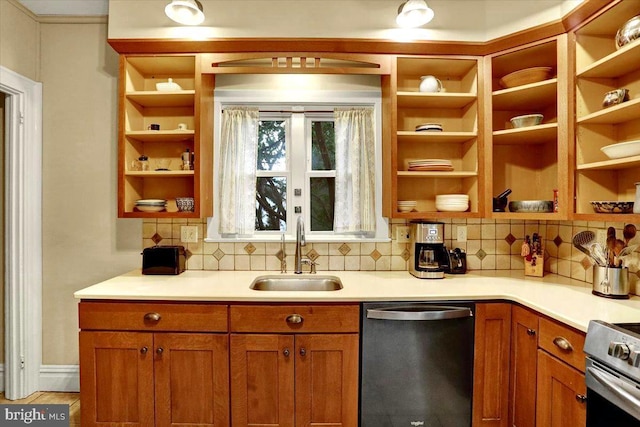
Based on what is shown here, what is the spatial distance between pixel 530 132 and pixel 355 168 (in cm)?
111

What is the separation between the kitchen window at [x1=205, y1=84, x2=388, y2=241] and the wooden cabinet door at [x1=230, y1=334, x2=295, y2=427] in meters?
0.84

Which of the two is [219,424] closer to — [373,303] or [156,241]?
[373,303]

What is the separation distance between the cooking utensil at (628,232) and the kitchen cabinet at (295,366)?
155cm

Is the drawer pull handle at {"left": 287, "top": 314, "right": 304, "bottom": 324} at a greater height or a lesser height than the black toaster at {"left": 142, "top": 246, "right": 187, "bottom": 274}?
lesser

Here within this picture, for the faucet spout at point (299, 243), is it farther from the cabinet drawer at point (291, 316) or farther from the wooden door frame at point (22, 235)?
the wooden door frame at point (22, 235)

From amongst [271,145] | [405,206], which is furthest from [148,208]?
[405,206]

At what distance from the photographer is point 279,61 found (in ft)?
7.09

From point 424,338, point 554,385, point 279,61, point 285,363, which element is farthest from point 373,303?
point 279,61

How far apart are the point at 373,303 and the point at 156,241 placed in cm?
168

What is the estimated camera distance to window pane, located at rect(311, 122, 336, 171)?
2521mm

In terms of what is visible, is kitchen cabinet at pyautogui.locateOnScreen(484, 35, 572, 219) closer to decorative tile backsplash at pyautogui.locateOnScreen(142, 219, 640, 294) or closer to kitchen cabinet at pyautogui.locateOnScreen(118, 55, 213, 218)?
decorative tile backsplash at pyautogui.locateOnScreen(142, 219, 640, 294)

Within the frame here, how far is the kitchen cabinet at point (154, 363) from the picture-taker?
178 cm

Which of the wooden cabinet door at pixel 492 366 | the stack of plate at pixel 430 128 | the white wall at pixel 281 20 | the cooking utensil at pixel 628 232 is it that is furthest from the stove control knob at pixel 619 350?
the white wall at pixel 281 20

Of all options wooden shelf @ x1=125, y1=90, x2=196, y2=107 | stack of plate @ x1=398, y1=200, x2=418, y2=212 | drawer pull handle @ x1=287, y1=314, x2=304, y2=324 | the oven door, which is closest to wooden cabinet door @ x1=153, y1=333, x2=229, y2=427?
drawer pull handle @ x1=287, y1=314, x2=304, y2=324
